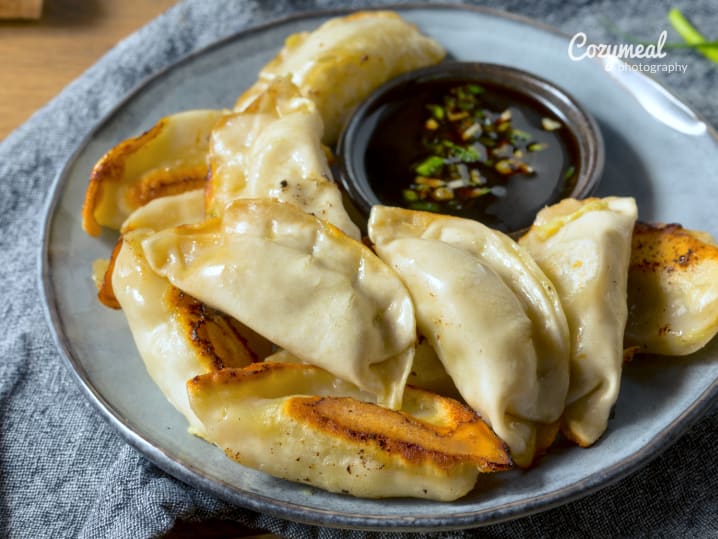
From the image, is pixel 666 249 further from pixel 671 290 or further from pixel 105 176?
pixel 105 176

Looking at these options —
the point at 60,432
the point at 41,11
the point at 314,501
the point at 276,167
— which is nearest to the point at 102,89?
the point at 41,11

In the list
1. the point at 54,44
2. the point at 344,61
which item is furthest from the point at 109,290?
the point at 54,44

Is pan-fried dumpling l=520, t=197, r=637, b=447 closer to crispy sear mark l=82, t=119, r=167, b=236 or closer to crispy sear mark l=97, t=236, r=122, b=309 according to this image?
crispy sear mark l=97, t=236, r=122, b=309

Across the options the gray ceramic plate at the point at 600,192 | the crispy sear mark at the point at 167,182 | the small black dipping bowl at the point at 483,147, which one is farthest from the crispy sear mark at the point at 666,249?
the crispy sear mark at the point at 167,182

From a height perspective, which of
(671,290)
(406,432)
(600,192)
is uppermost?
(671,290)

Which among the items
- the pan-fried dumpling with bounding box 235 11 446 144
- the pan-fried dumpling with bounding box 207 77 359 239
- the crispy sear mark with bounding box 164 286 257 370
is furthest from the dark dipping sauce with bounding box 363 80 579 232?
the crispy sear mark with bounding box 164 286 257 370
